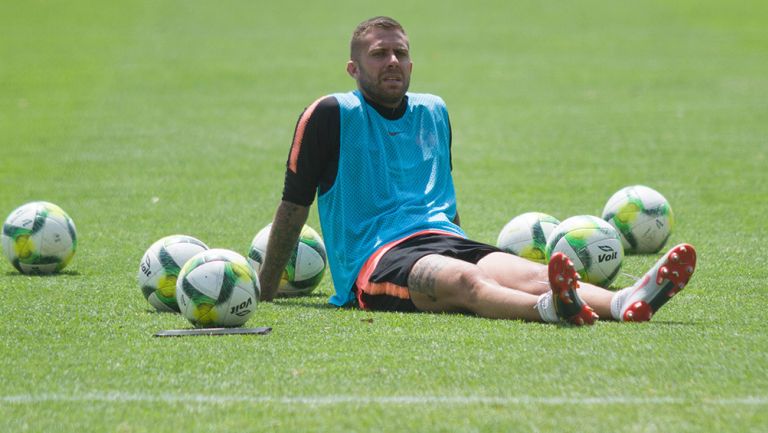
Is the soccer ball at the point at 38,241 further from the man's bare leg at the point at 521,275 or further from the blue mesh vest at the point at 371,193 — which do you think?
the man's bare leg at the point at 521,275

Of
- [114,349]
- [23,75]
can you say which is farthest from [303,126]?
[23,75]

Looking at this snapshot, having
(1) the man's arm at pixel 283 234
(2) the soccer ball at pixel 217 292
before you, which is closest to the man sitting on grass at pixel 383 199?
(1) the man's arm at pixel 283 234

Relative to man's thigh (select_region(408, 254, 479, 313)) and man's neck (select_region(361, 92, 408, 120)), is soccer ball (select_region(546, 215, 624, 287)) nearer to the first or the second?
man's thigh (select_region(408, 254, 479, 313))

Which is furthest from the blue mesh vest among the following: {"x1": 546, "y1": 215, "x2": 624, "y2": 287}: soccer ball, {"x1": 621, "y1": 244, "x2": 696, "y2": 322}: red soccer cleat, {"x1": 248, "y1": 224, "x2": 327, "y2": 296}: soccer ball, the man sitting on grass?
{"x1": 621, "y1": 244, "x2": 696, "y2": 322}: red soccer cleat

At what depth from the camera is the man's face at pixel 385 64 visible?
27.5ft

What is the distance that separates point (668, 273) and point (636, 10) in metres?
36.2

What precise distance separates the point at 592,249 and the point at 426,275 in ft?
5.01

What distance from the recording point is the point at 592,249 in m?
8.58

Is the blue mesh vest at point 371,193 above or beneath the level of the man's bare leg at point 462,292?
above

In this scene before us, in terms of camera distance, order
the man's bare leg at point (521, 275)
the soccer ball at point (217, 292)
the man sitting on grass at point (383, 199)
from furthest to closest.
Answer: the man sitting on grass at point (383, 199), the man's bare leg at point (521, 275), the soccer ball at point (217, 292)

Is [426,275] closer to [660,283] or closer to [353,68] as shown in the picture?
[660,283]

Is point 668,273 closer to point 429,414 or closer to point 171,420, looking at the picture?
point 429,414

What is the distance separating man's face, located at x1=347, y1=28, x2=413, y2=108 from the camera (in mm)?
8375

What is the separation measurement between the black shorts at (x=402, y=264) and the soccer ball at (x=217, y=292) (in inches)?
36.3
